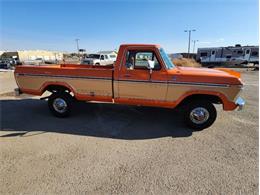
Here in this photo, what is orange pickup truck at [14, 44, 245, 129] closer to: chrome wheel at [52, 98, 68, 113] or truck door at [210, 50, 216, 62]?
chrome wheel at [52, 98, 68, 113]

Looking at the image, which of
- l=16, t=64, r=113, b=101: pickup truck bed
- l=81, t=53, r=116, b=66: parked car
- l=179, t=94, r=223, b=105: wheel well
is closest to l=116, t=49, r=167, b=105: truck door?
l=16, t=64, r=113, b=101: pickup truck bed

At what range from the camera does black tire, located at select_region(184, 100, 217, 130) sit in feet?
14.6

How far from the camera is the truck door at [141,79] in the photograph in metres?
4.49

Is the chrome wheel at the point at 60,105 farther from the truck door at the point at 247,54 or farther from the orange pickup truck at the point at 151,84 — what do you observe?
the truck door at the point at 247,54

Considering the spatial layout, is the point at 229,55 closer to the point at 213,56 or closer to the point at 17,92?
the point at 213,56

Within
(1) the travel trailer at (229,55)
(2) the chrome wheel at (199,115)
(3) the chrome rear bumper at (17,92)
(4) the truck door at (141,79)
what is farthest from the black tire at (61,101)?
(1) the travel trailer at (229,55)

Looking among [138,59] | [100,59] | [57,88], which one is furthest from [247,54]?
[57,88]

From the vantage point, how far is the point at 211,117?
448 centimetres

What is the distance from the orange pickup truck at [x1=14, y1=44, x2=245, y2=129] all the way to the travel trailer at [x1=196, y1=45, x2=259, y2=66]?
112 feet

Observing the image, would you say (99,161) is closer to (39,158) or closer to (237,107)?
(39,158)

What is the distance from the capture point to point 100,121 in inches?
202

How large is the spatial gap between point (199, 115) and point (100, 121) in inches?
104

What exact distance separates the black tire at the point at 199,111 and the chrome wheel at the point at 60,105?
11.0 ft

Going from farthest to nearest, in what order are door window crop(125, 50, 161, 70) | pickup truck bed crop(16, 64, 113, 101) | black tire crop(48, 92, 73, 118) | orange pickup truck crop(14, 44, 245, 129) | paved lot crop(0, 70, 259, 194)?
black tire crop(48, 92, 73, 118)
pickup truck bed crop(16, 64, 113, 101)
door window crop(125, 50, 161, 70)
orange pickup truck crop(14, 44, 245, 129)
paved lot crop(0, 70, 259, 194)
